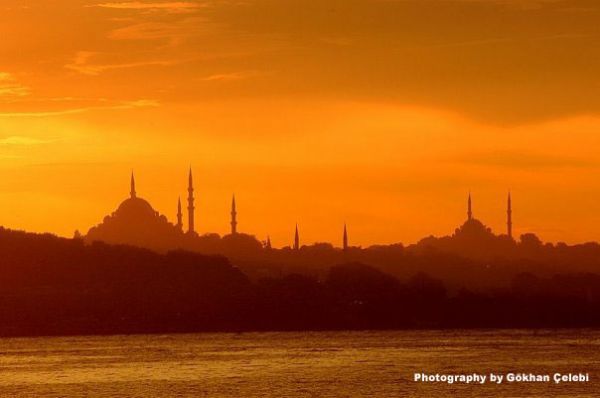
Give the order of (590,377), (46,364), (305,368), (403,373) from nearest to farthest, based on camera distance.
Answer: (590,377)
(403,373)
(305,368)
(46,364)

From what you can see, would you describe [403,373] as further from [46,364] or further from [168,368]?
[46,364]

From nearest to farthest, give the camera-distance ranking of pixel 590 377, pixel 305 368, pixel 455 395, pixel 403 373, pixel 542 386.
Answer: pixel 455 395 < pixel 542 386 < pixel 590 377 < pixel 403 373 < pixel 305 368

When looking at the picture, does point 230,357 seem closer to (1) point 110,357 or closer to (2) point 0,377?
(1) point 110,357

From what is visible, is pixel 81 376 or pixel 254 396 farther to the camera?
pixel 81 376

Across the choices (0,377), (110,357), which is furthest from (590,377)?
(110,357)

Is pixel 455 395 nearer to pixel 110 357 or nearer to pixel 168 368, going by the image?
pixel 168 368

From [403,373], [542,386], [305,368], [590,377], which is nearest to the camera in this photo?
[542,386]

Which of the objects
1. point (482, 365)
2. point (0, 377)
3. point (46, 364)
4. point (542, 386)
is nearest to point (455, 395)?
point (542, 386)

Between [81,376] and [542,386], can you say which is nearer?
[542,386]

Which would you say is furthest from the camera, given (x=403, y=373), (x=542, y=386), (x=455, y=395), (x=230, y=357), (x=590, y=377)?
(x=230, y=357)
